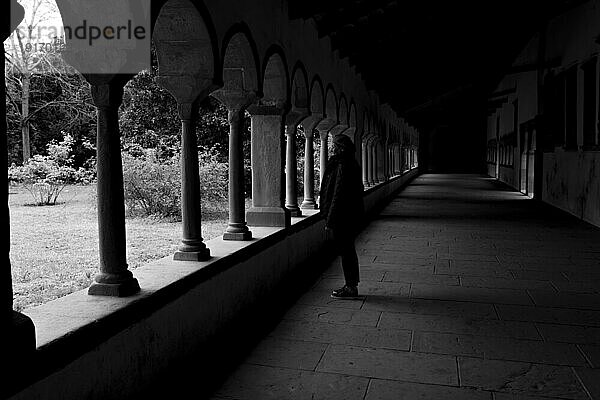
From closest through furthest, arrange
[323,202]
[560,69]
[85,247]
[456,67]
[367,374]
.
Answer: [367,374] < [323,202] < [85,247] < [560,69] < [456,67]

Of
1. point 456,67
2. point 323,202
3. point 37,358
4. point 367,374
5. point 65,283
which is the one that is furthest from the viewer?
point 456,67

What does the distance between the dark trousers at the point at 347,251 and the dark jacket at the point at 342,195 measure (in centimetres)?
4

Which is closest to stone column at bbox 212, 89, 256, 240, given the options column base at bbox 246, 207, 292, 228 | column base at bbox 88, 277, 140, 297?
column base at bbox 246, 207, 292, 228

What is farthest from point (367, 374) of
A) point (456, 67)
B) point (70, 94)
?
point (456, 67)

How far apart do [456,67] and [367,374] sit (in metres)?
14.8

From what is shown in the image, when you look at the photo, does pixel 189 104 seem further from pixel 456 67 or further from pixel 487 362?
pixel 456 67

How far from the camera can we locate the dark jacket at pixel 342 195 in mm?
4621

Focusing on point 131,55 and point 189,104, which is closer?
point 131,55

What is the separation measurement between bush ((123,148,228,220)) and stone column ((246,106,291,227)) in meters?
4.26

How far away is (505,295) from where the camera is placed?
481 cm

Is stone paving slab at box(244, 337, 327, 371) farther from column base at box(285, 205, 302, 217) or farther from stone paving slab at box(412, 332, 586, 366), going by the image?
column base at box(285, 205, 302, 217)

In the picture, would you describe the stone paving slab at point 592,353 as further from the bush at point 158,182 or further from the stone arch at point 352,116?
the bush at point 158,182

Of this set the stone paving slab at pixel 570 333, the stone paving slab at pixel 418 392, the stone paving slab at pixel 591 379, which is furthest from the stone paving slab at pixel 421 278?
the stone paving slab at pixel 418 392

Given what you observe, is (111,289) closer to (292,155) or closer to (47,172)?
(292,155)
